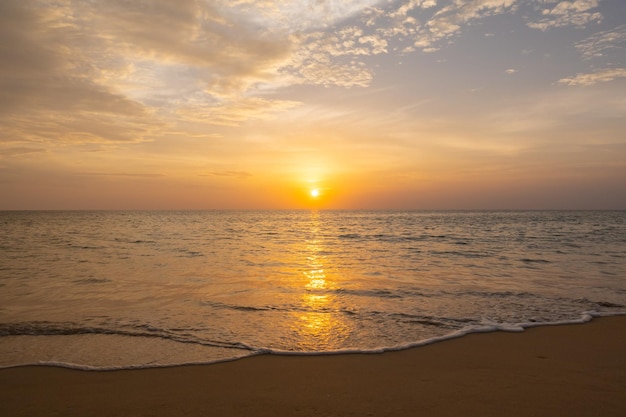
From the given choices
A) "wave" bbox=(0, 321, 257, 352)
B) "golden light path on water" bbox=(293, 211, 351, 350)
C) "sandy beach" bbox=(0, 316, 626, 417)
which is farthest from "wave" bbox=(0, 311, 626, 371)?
"wave" bbox=(0, 321, 257, 352)

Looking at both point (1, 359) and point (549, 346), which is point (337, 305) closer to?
point (549, 346)

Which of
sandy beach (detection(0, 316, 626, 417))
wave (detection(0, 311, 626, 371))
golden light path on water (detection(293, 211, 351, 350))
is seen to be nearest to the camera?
sandy beach (detection(0, 316, 626, 417))

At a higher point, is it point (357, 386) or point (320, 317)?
point (357, 386)

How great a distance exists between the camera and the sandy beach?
486 centimetres

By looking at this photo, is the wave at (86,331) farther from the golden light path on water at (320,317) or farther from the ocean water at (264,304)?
the golden light path on water at (320,317)

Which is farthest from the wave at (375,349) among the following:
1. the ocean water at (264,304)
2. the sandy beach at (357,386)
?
the sandy beach at (357,386)

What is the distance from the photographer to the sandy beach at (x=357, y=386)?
191 inches

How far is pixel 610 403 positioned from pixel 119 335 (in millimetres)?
8242

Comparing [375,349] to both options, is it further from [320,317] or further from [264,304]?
[264,304]

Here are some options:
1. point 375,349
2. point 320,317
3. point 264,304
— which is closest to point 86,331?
point 264,304

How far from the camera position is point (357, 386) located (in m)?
5.50

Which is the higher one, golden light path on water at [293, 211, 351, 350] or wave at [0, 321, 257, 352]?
wave at [0, 321, 257, 352]

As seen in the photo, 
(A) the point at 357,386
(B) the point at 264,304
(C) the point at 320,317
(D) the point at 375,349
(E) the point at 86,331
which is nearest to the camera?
(A) the point at 357,386

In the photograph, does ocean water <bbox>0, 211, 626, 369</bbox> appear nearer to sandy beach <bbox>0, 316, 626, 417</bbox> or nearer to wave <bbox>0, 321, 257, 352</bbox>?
wave <bbox>0, 321, 257, 352</bbox>
